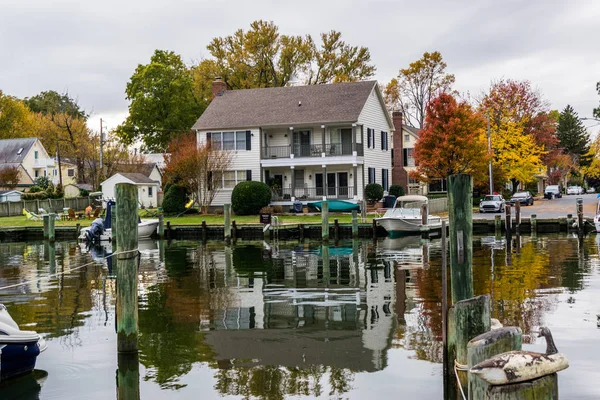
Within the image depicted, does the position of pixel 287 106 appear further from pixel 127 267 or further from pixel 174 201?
pixel 127 267

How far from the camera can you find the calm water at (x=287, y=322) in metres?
10.6

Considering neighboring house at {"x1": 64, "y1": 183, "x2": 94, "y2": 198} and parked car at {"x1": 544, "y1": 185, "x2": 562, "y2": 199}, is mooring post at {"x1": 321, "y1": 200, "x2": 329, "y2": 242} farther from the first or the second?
parked car at {"x1": 544, "y1": 185, "x2": 562, "y2": 199}

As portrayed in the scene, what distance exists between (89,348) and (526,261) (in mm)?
18370

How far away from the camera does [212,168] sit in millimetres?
51000

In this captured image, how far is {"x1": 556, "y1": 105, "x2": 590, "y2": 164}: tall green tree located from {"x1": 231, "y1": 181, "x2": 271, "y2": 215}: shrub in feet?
274

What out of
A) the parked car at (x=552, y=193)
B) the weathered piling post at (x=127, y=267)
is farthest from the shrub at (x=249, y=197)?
the parked car at (x=552, y=193)

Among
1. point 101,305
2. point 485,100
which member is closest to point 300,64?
point 485,100

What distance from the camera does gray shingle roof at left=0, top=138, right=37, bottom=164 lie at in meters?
78.9

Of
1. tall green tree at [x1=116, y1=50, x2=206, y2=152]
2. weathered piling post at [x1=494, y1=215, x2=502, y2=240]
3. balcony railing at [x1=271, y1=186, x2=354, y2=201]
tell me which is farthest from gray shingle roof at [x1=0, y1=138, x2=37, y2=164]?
weathered piling post at [x1=494, y1=215, x2=502, y2=240]

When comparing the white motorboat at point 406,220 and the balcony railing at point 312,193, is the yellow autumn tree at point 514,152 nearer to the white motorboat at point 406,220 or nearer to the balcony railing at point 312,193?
the balcony railing at point 312,193

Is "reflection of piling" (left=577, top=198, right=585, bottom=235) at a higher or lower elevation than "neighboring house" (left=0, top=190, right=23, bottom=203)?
lower

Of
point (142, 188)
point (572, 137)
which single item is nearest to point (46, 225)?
point (142, 188)

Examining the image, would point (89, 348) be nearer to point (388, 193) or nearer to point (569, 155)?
point (388, 193)

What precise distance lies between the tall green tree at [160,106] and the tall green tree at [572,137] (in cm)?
7432
